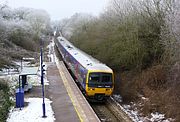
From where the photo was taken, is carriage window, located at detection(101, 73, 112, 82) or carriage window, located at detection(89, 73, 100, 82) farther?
carriage window, located at detection(101, 73, 112, 82)

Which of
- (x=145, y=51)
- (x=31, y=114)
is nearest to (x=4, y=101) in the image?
(x=31, y=114)

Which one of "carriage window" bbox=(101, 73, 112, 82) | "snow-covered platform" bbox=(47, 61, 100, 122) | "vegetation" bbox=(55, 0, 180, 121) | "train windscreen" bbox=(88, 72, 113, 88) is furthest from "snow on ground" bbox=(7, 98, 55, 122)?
"vegetation" bbox=(55, 0, 180, 121)

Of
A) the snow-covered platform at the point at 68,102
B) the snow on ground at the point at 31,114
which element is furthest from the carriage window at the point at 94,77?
the snow on ground at the point at 31,114

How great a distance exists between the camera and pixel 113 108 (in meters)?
23.7

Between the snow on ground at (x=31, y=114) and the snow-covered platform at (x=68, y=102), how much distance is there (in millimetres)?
352

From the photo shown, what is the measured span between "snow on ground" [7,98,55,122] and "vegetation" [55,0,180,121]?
6.64 metres

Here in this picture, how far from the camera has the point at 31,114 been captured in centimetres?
1952

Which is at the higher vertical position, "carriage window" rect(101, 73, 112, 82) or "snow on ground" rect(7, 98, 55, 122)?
"carriage window" rect(101, 73, 112, 82)

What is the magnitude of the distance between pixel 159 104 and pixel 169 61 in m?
4.66

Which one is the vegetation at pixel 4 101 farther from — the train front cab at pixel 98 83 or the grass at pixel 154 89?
the grass at pixel 154 89

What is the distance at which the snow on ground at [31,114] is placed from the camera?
18469mm

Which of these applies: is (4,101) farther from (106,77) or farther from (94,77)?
(106,77)

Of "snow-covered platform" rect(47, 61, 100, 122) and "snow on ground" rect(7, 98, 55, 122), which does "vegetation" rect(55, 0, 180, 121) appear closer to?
"snow-covered platform" rect(47, 61, 100, 122)

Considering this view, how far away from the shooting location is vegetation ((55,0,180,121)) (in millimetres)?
24422
